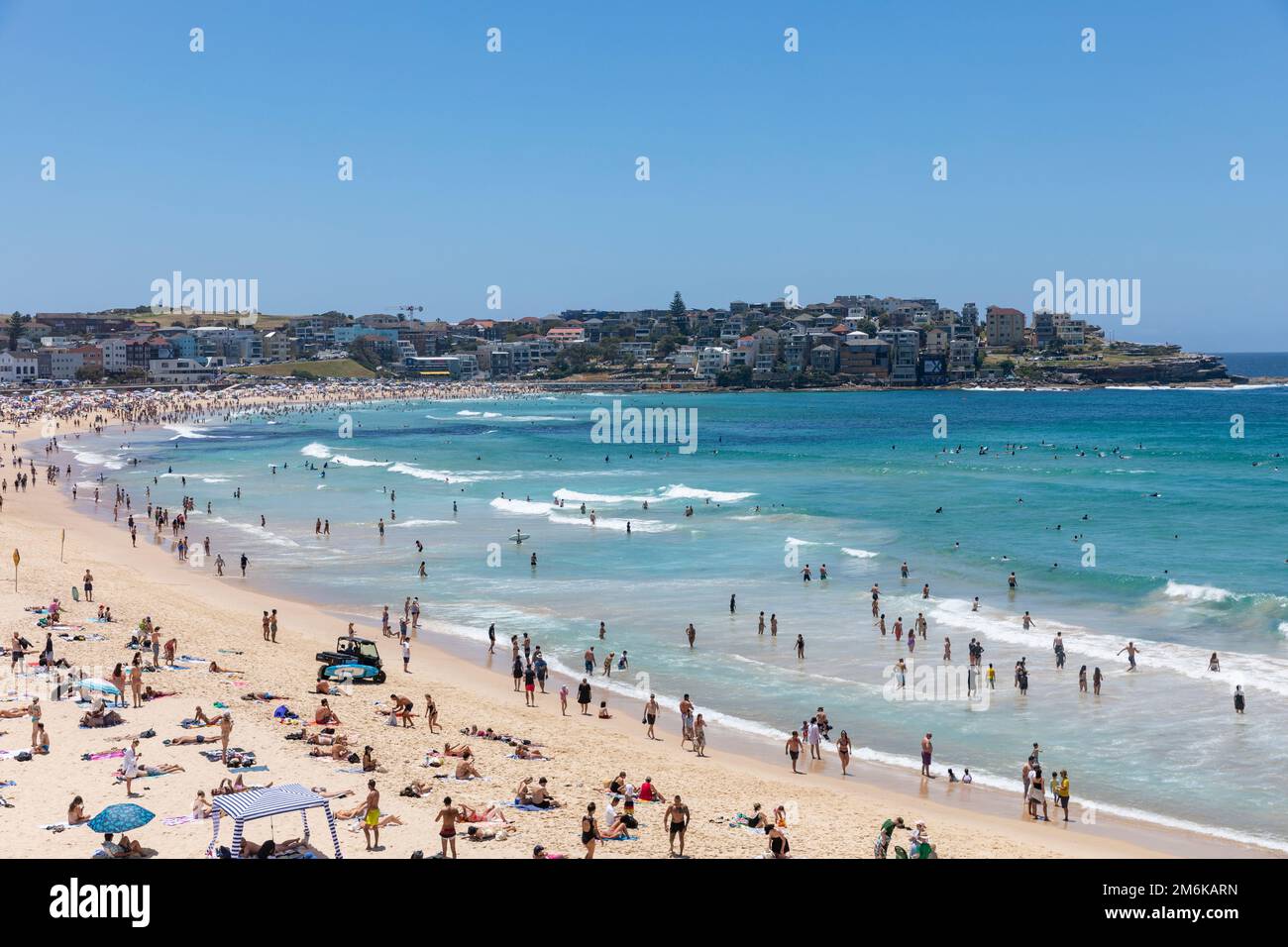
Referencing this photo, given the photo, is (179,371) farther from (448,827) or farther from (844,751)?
(448,827)

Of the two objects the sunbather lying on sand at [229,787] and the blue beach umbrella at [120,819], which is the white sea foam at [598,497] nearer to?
the sunbather lying on sand at [229,787]

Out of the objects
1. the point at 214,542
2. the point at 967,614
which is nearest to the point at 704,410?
the point at 214,542

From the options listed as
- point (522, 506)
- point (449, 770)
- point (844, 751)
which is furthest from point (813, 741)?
point (522, 506)

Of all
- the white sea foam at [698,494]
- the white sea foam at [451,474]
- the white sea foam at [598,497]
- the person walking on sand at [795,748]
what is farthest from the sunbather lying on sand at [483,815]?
the white sea foam at [451,474]

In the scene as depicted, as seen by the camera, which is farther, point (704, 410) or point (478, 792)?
point (704, 410)

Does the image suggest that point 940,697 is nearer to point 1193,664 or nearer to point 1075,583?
point 1193,664

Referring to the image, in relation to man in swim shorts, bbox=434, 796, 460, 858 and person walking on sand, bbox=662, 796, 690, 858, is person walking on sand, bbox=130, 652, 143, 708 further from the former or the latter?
person walking on sand, bbox=662, 796, 690, 858

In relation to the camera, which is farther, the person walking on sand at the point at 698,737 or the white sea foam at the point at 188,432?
the white sea foam at the point at 188,432
